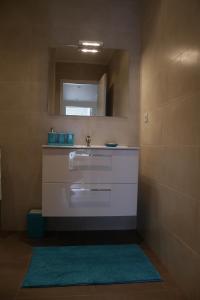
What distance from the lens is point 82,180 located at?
7.42ft

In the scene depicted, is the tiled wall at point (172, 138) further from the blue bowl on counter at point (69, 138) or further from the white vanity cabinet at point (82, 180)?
the blue bowl on counter at point (69, 138)

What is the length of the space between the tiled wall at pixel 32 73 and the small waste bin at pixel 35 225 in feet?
0.67

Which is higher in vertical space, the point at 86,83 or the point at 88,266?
the point at 86,83

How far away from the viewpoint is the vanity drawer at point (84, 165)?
2250 millimetres

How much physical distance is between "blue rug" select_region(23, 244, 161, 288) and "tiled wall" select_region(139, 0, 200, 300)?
8.1 inches

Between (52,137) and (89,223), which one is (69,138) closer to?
(52,137)

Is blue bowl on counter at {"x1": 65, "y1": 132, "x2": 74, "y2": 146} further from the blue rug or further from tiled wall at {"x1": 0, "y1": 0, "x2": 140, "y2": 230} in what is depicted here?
the blue rug

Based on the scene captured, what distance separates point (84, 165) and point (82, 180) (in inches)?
5.1

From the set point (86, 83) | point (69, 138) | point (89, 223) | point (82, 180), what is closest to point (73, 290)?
point (82, 180)

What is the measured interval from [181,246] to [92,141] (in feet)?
4.53

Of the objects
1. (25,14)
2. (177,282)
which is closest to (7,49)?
(25,14)

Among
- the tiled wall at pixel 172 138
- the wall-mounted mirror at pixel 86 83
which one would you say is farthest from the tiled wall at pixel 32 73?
the tiled wall at pixel 172 138

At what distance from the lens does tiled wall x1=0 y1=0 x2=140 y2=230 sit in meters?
2.60

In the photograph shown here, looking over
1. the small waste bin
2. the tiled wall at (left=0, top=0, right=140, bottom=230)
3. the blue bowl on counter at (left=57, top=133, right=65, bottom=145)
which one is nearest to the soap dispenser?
the blue bowl on counter at (left=57, top=133, right=65, bottom=145)
